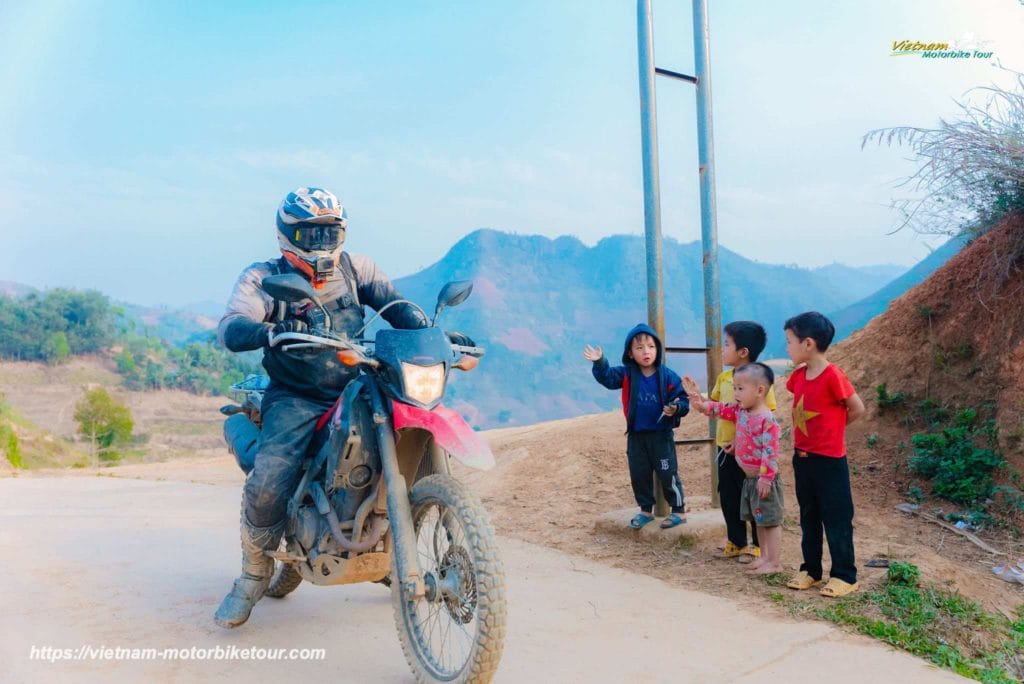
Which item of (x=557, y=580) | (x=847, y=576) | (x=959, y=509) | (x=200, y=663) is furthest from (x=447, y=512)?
(x=959, y=509)

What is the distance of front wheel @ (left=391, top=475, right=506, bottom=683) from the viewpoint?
308cm

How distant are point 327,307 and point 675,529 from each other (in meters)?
3.19

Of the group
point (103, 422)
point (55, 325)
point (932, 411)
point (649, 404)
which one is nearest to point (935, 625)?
point (649, 404)

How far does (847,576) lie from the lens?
480cm

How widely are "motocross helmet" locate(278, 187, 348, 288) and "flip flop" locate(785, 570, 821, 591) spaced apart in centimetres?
328

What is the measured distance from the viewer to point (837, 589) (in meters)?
4.72

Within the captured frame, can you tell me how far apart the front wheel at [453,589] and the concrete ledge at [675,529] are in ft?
8.57

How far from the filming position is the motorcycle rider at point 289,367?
12.8 feet

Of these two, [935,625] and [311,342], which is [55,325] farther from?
[935,625]

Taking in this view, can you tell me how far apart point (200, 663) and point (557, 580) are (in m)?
2.33

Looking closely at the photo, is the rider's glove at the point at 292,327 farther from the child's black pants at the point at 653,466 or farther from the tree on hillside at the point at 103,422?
the tree on hillside at the point at 103,422

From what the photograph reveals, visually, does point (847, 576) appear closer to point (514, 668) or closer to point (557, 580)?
point (557, 580)

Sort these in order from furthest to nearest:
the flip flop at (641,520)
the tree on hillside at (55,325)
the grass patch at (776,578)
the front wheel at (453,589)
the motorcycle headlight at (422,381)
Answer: the tree on hillside at (55,325)
the flip flop at (641,520)
the grass patch at (776,578)
the motorcycle headlight at (422,381)
the front wheel at (453,589)

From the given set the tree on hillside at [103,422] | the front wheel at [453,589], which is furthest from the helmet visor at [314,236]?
the tree on hillside at [103,422]
